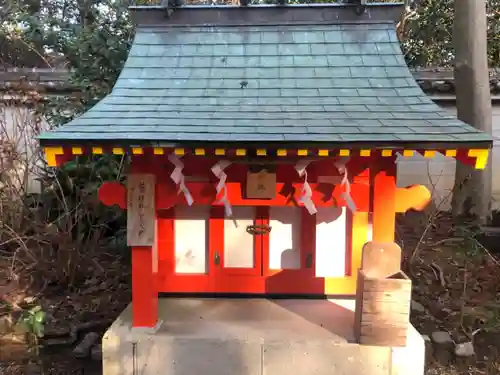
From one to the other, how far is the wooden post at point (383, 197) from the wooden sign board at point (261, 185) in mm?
820

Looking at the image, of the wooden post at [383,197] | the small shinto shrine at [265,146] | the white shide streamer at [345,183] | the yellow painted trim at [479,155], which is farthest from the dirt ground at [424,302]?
the yellow painted trim at [479,155]

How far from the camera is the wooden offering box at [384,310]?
3451 mm

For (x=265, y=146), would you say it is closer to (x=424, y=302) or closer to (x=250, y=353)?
(x=250, y=353)

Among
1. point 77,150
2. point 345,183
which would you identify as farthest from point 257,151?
point 77,150

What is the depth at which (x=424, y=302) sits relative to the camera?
5.30m

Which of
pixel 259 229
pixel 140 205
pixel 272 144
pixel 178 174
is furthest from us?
pixel 259 229

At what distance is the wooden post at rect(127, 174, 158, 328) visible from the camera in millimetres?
3566

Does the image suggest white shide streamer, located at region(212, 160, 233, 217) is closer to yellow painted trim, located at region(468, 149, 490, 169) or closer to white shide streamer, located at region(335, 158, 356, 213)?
white shide streamer, located at region(335, 158, 356, 213)

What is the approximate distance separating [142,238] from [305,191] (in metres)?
1.38

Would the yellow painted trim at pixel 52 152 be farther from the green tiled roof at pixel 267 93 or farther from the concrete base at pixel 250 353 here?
the concrete base at pixel 250 353

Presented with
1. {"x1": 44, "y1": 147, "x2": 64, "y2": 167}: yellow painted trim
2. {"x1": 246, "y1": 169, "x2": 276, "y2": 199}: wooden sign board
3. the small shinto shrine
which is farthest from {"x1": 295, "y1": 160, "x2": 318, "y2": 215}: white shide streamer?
{"x1": 44, "y1": 147, "x2": 64, "y2": 167}: yellow painted trim

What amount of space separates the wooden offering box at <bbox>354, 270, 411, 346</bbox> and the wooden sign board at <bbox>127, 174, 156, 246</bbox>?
1.80m

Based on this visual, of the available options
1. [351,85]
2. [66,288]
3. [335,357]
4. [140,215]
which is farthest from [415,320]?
[66,288]

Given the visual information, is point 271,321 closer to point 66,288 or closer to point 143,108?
point 143,108
